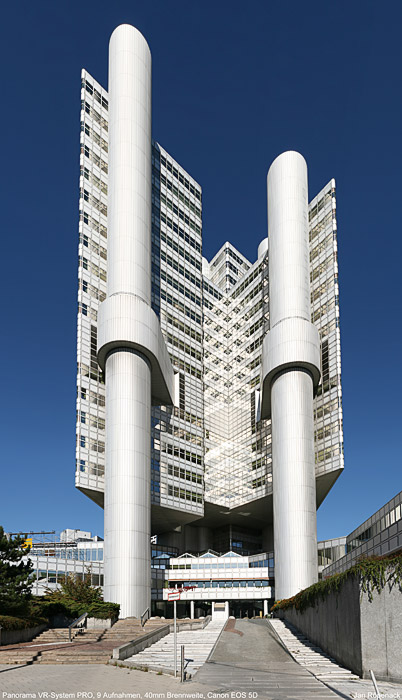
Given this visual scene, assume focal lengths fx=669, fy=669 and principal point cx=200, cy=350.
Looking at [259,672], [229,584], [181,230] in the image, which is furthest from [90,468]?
[259,672]

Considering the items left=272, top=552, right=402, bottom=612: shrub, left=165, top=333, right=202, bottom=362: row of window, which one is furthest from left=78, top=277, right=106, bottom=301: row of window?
left=272, top=552, right=402, bottom=612: shrub

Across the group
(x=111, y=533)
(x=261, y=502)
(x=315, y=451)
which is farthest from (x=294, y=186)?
(x=111, y=533)

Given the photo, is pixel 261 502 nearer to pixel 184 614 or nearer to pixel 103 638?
pixel 184 614

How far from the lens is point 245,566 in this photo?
85062mm

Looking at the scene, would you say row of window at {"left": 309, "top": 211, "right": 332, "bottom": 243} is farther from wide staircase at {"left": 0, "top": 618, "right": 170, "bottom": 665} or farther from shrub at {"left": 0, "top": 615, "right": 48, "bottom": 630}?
shrub at {"left": 0, "top": 615, "right": 48, "bottom": 630}

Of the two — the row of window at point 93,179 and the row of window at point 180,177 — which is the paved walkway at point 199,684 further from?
the row of window at point 180,177

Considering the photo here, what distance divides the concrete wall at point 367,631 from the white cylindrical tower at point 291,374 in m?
49.0

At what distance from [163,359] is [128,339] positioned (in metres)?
9.59

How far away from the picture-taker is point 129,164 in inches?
3044

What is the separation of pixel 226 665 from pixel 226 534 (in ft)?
274

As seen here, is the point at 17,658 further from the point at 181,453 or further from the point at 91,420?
the point at 181,453

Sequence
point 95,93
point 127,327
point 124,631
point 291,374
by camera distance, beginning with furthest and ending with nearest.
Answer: point 95,93, point 291,374, point 127,327, point 124,631

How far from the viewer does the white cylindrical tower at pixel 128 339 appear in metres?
66.1

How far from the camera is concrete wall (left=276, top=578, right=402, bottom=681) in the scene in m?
19.1
